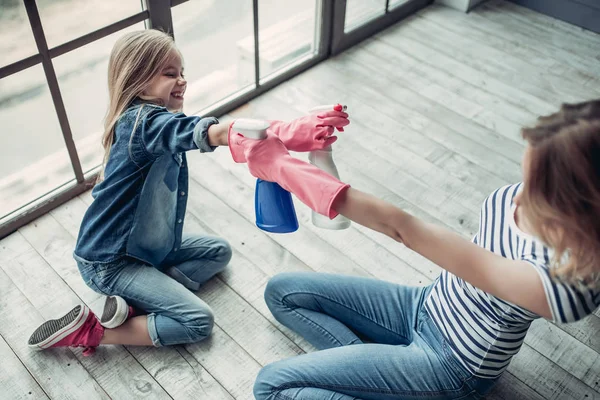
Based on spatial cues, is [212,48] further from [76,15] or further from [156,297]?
[156,297]

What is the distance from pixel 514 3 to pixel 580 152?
97.8 inches

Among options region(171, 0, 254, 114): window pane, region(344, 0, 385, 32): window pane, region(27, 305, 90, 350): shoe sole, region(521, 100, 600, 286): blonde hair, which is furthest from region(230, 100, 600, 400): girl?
region(344, 0, 385, 32): window pane

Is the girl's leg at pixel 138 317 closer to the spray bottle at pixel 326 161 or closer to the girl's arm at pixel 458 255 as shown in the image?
the spray bottle at pixel 326 161

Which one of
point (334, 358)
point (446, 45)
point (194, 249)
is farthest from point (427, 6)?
point (334, 358)

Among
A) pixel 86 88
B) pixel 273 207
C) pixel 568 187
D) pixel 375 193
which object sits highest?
pixel 568 187

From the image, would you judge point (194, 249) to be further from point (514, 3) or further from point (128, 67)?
point (514, 3)

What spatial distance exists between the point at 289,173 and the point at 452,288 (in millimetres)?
436

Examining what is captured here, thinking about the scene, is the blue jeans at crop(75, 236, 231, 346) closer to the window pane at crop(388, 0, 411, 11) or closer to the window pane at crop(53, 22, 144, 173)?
the window pane at crop(53, 22, 144, 173)

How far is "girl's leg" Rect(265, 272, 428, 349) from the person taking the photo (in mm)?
1324

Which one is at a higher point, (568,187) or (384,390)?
(568,187)

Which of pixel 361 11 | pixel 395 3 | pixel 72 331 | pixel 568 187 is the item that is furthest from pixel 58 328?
pixel 395 3

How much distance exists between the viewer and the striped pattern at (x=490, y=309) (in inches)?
39.7

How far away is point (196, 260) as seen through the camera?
158 cm

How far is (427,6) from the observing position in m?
2.92
